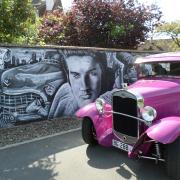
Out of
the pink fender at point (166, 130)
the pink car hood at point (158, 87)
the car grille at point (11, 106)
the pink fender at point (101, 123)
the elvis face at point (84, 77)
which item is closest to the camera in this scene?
the pink fender at point (166, 130)

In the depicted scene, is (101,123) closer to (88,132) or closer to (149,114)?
(88,132)

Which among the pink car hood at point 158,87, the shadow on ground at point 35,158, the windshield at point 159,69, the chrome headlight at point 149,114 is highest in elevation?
the windshield at point 159,69

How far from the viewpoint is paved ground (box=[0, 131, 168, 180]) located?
5.86 meters

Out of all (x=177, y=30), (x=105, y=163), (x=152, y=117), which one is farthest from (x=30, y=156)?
(x=177, y=30)

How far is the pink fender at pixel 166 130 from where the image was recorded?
5215mm

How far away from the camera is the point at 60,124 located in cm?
962

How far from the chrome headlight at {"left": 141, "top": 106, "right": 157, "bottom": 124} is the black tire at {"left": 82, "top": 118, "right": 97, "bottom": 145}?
171 centimetres

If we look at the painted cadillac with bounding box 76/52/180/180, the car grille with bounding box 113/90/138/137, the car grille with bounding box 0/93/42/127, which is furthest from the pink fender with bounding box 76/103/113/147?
the car grille with bounding box 0/93/42/127

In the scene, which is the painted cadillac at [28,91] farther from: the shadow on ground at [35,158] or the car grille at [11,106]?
the shadow on ground at [35,158]

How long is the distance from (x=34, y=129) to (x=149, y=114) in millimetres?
3977

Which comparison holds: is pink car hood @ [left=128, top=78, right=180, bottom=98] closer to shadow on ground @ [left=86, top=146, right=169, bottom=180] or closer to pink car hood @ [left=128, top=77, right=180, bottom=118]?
pink car hood @ [left=128, top=77, right=180, bottom=118]

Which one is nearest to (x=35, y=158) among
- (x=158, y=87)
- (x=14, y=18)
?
(x=158, y=87)

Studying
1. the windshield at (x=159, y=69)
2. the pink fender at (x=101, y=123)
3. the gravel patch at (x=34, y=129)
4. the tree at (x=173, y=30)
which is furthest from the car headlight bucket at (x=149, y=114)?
the tree at (x=173, y=30)

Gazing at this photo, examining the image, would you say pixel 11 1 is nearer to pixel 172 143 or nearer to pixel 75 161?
pixel 75 161
